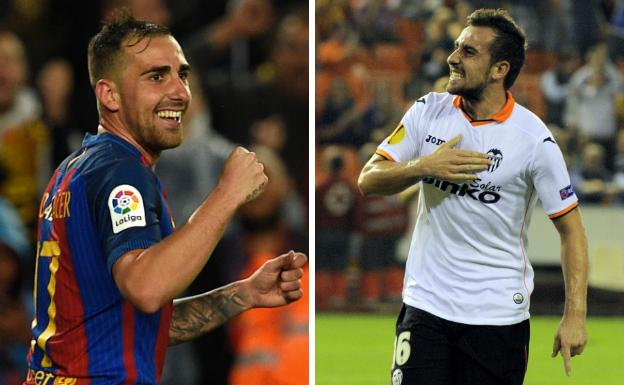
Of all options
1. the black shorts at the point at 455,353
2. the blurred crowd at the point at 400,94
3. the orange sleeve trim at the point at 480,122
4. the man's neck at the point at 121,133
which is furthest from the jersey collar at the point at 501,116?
the blurred crowd at the point at 400,94

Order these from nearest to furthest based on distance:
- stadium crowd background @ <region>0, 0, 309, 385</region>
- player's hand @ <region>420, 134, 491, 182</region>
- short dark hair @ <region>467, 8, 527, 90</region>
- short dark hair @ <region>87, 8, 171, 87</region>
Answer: short dark hair @ <region>87, 8, 171, 87</region> → player's hand @ <region>420, 134, 491, 182</region> → short dark hair @ <region>467, 8, 527, 90</region> → stadium crowd background @ <region>0, 0, 309, 385</region>

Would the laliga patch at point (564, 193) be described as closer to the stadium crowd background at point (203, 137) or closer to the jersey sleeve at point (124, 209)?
the jersey sleeve at point (124, 209)

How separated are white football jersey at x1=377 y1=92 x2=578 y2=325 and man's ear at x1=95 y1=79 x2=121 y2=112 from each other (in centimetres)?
Result: 140

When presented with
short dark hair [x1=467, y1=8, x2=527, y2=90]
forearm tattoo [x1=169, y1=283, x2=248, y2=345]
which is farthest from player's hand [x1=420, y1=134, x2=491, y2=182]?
forearm tattoo [x1=169, y1=283, x2=248, y2=345]

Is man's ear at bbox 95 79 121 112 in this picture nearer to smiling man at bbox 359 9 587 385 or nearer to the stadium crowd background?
smiling man at bbox 359 9 587 385

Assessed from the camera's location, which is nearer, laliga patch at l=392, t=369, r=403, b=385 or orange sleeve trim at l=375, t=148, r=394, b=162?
laliga patch at l=392, t=369, r=403, b=385

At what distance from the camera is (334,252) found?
11.1 meters

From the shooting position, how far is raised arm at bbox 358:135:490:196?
3652 millimetres

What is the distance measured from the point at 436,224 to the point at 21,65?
3726 millimetres

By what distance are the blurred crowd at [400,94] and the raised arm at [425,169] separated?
7041 millimetres

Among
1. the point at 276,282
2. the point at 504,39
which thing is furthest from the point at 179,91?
the point at 504,39

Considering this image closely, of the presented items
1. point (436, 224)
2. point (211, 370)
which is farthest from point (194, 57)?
point (436, 224)

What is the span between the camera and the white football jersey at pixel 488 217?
12.8 feet

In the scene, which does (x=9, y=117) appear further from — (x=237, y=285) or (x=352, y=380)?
(x=237, y=285)
